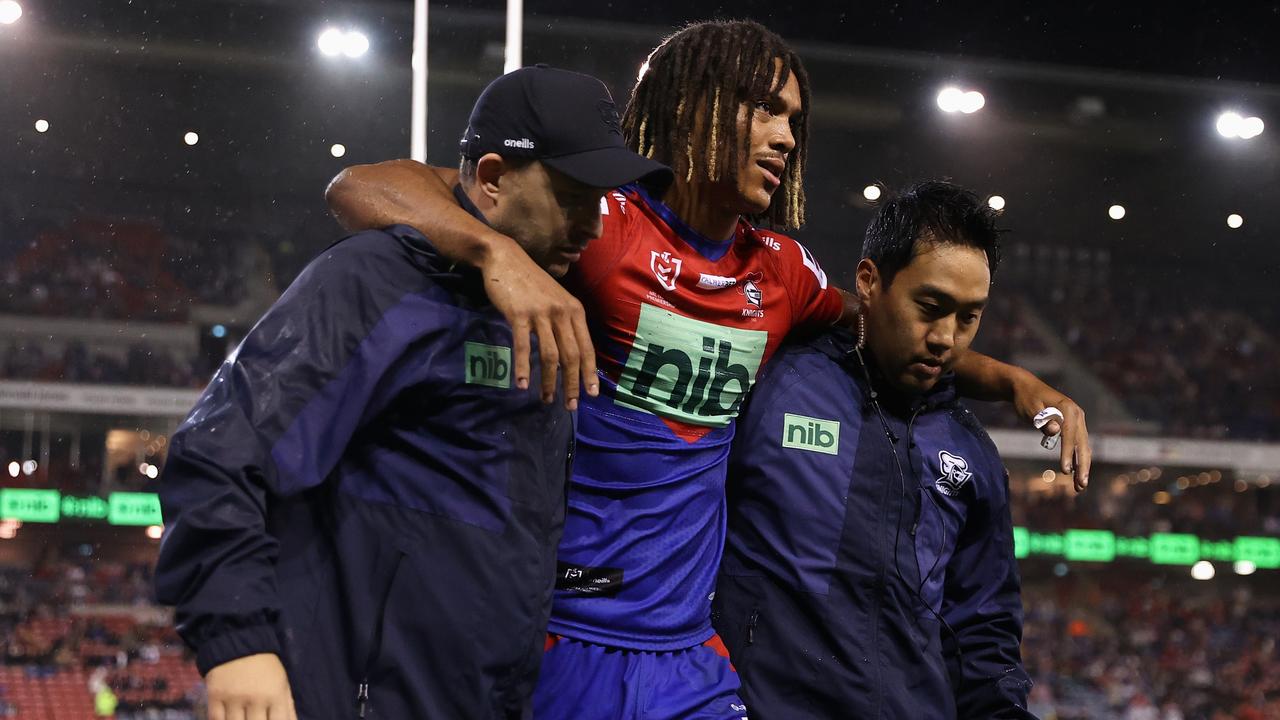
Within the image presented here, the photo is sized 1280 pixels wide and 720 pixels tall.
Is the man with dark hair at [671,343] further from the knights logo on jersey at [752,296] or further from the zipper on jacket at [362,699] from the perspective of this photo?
the zipper on jacket at [362,699]

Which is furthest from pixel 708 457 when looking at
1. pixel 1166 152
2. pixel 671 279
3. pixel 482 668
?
pixel 1166 152

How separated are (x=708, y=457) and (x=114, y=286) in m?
7.78

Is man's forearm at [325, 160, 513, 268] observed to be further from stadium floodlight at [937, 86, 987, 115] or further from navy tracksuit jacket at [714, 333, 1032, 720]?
stadium floodlight at [937, 86, 987, 115]

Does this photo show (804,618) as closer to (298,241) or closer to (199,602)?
(199,602)

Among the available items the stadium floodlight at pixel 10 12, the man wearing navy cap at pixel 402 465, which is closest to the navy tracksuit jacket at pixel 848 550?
the man wearing navy cap at pixel 402 465

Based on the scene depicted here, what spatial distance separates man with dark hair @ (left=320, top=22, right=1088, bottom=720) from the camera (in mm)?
1185

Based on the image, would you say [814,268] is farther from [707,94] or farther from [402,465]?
[402,465]

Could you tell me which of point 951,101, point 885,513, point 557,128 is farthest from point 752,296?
point 951,101

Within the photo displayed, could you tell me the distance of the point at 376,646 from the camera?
943 mm

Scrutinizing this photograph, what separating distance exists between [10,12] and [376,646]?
495cm

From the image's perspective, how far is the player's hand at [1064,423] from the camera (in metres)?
1.35

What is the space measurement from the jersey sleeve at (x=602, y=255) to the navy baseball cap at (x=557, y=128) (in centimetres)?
19

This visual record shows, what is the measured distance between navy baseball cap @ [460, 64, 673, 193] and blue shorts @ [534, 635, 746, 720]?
1.58ft

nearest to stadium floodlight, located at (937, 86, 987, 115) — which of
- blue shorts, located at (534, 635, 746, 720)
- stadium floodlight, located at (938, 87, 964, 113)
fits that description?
stadium floodlight, located at (938, 87, 964, 113)
